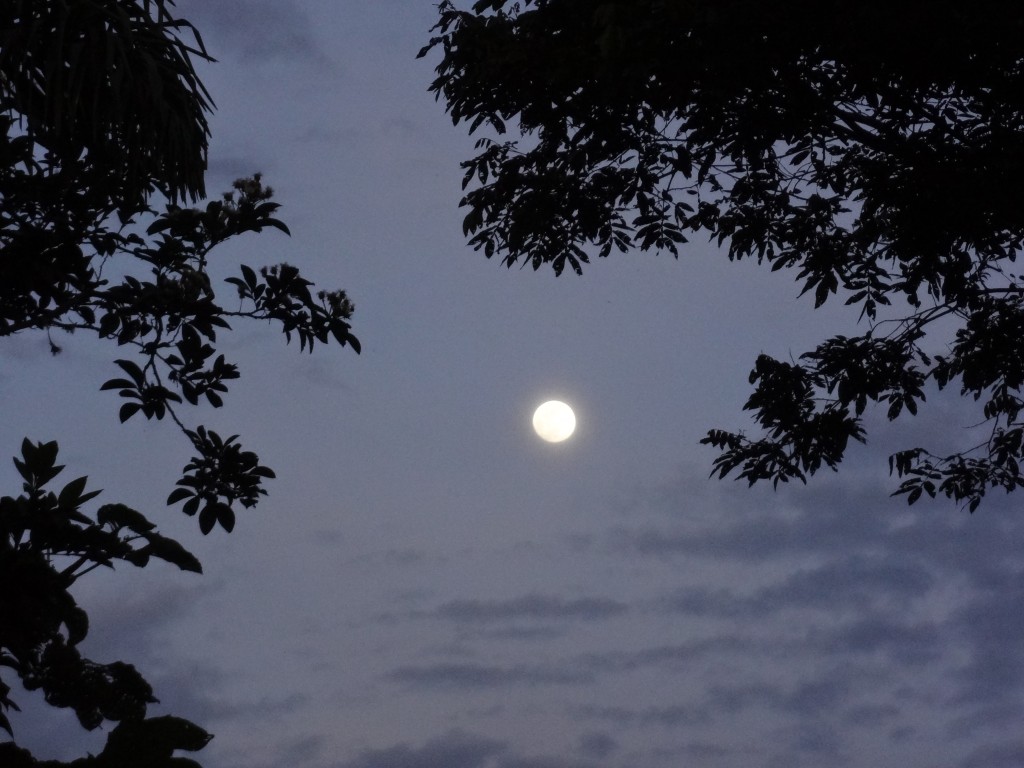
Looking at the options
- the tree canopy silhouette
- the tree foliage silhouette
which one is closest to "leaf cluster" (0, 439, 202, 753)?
the tree foliage silhouette

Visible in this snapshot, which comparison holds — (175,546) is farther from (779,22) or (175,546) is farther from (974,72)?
(974,72)

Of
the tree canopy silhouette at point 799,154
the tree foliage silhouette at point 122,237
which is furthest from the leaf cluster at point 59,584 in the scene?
the tree canopy silhouette at point 799,154

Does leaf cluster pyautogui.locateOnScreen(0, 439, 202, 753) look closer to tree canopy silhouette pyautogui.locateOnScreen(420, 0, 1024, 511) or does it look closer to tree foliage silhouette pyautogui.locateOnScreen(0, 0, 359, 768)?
tree foliage silhouette pyautogui.locateOnScreen(0, 0, 359, 768)

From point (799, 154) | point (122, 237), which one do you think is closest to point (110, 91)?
point (122, 237)

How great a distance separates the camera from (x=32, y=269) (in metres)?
6.87

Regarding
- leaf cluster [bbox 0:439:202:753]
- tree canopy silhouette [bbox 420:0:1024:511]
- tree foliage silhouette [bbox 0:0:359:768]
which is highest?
tree canopy silhouette [bbox 420:0:1024:511]

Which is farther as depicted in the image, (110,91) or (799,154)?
(799,154)

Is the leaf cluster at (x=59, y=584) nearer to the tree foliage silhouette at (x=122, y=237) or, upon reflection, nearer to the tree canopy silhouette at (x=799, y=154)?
the tree foliage silhouette at (x=122, y=237)

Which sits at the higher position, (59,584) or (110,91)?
(110,91)

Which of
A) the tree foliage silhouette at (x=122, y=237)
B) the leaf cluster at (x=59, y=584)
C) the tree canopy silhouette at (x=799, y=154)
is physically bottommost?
the leaf cluster at (x=59, y=584)

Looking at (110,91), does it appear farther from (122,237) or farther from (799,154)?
(799,154)

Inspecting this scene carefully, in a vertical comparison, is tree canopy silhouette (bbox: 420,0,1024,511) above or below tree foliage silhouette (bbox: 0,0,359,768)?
above

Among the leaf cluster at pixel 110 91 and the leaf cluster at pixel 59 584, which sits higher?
the leaf cluster at pixel 110 91

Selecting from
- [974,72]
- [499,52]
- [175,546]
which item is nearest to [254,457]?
[175,546]
